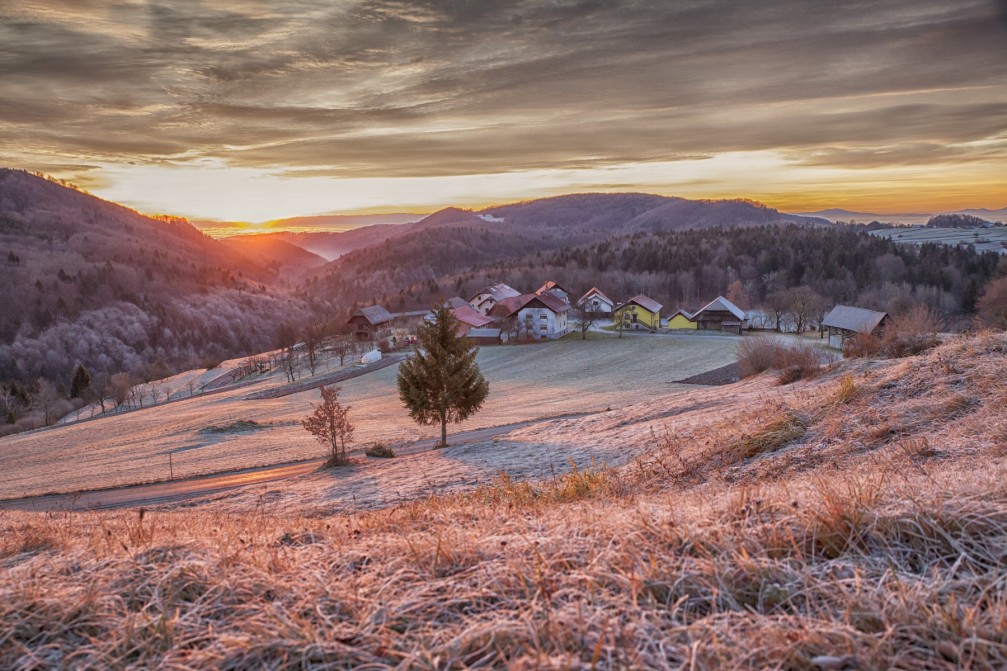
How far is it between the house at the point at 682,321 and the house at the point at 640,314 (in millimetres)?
1942

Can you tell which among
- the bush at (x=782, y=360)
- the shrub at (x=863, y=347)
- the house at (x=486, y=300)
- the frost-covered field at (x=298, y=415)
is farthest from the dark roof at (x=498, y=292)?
the shrub at (x=863, y=347)

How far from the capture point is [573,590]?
10.6ft

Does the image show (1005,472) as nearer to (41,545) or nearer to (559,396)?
(41,545)

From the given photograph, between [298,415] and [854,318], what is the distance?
53992mm

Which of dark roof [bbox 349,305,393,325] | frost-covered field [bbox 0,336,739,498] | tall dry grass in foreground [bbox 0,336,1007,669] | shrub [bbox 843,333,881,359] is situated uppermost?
tall dry grass in foreground [bbox 0,336,1007,669]

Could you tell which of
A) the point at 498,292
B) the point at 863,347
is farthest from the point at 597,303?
the point at 863,347

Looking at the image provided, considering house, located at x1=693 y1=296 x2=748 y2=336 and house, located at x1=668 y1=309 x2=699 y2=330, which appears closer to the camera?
house, located at x1=693 y1=296 x2=748 y2=336

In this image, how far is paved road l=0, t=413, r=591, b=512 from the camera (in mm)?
21078

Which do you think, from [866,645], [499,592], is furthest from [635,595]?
[866,645]

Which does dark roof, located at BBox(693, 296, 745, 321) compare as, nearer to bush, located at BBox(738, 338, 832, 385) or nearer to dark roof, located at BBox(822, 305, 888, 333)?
dark roof, located at BBox(822, 305, 888, 333)

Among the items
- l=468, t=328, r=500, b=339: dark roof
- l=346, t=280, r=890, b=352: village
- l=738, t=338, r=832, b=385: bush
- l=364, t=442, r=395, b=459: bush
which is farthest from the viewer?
l=468, t=328, r=500, b=339: dark roof

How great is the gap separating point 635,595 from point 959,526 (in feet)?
7.29

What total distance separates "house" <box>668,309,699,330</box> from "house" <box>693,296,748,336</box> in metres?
1.18

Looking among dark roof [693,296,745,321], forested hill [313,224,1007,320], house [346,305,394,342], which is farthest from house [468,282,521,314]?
dark roof [693,296,745,321]
